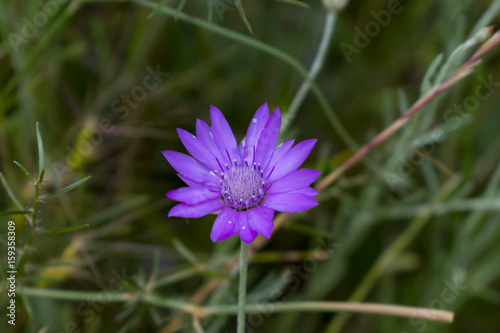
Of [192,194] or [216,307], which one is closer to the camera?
[192,194]

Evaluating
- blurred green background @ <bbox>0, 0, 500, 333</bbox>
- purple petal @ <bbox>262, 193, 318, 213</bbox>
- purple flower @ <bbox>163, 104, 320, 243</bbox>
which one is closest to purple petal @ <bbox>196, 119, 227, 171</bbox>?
purple flower @ <bbox>163, 104, 320, 243</bbox>

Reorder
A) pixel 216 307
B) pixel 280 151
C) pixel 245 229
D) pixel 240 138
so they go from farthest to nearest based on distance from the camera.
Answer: pixel 240 138, pixel 216 307, pixel 280 151, pixel 245 229

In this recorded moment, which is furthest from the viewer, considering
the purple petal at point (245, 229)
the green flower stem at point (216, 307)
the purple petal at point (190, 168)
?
the green flower stem at point (216, 307)

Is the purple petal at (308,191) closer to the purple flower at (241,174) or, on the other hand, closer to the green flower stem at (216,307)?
the purple flower at (241,174)

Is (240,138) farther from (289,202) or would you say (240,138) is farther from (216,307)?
(289,202)

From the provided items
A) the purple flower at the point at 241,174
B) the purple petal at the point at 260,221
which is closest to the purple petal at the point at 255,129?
the purple flower at the point at 241,174

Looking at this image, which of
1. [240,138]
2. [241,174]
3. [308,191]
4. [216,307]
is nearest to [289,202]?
[308,191]
